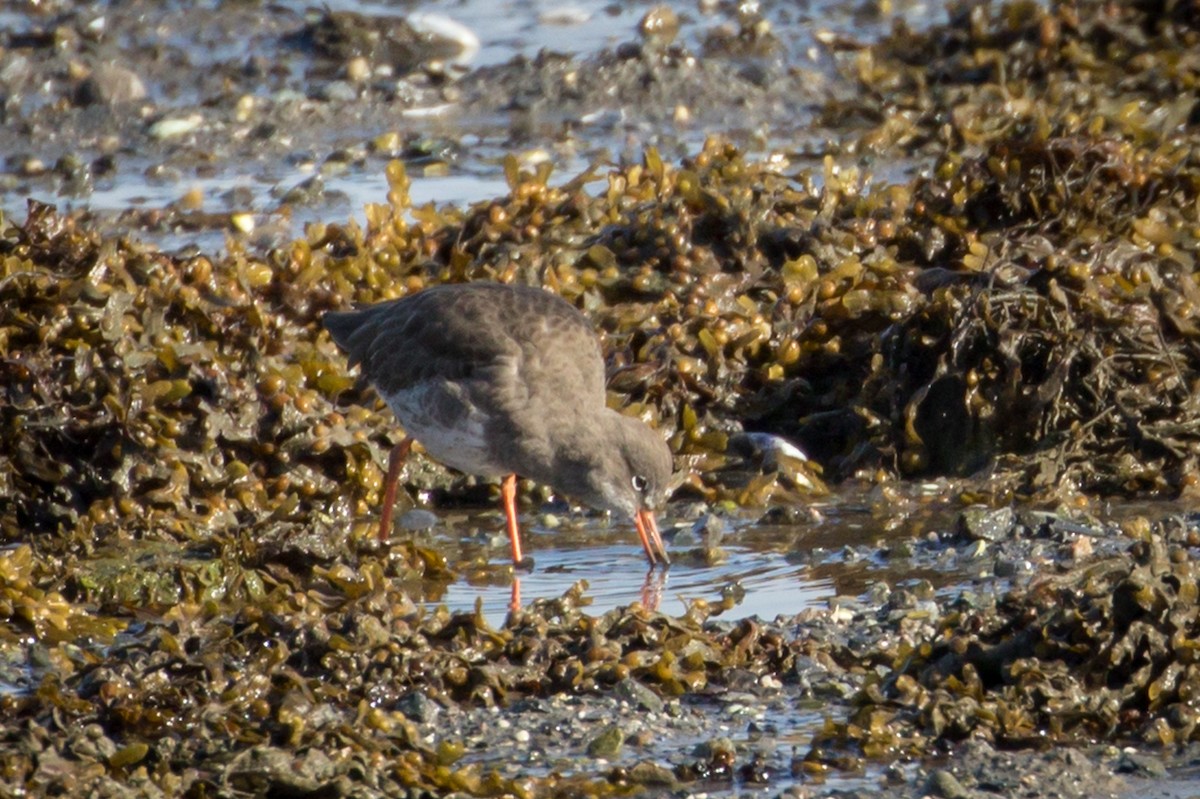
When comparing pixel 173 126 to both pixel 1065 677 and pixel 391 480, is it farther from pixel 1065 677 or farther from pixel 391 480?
pixel 1065 677

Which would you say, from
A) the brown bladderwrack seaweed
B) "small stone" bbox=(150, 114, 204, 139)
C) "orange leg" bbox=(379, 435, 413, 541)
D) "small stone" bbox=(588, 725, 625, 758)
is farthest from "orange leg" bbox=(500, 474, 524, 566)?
"small stone" bbox=(150, 114, 204, 139)

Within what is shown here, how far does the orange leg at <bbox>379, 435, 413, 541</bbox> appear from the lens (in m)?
6.30

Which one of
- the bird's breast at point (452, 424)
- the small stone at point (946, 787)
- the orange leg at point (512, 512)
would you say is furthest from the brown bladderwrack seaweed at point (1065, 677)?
the bird's breast at point (452, 424)

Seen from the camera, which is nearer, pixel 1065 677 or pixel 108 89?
pixel 1065 677

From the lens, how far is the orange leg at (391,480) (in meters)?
6.30

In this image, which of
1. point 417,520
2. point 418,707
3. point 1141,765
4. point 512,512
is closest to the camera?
point 1141,765

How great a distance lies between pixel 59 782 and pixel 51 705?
42 centimetres

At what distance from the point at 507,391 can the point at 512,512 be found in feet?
1.28

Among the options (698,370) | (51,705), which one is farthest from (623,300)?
(51,705)

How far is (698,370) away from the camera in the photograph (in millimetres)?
7004

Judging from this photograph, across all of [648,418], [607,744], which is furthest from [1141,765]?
[648,418]

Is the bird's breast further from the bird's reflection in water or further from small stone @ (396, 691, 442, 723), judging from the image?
small stone @ (396, 691, 442, 723)

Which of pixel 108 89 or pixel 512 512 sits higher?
pixel 108 89

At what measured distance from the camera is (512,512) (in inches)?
248
